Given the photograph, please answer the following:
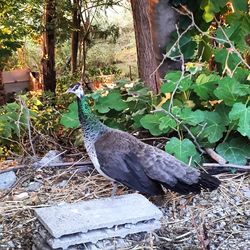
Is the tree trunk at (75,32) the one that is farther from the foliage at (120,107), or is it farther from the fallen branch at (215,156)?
the fallen branch at (215,156)

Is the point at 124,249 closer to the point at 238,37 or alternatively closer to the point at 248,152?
the point at 248,152

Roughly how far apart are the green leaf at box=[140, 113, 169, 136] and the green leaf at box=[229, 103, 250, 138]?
0.47 m

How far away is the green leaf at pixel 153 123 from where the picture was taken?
3.54 meters

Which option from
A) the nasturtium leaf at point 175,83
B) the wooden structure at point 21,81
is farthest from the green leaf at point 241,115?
the wooden structure at point 21,81

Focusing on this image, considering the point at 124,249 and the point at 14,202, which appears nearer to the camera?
the point at 124,249

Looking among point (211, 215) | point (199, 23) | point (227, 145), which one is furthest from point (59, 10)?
point (211, 215)

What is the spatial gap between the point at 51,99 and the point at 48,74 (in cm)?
209

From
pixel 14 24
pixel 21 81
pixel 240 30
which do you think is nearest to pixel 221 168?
pixel 240 30

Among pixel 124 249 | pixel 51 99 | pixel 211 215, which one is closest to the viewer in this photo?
pixel 124 249

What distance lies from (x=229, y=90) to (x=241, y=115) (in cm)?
26

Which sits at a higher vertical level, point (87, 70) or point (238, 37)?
point (238, 37)

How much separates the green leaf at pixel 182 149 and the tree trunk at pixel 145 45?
3.16 feet

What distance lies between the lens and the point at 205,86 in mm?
3619

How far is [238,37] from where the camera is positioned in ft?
12.8
